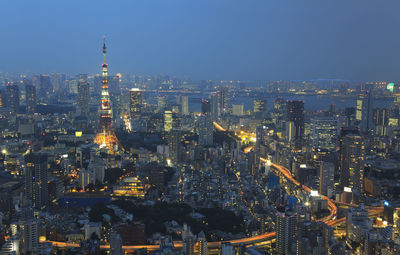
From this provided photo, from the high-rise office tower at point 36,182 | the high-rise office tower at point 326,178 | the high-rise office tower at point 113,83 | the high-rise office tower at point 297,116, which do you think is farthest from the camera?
the high-rise office tower at point 113,83

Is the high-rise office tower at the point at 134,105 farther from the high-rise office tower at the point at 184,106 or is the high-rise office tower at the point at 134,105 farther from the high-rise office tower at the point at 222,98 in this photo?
the high-rise office tower at the point at 222,98


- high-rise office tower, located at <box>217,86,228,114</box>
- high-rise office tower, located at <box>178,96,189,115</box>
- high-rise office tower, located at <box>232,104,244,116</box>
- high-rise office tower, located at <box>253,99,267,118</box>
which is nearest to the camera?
high-rise office tower, located at <box>253,99,267,118</box>

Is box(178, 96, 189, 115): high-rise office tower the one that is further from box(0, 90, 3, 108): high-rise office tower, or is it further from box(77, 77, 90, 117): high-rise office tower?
box(0, 90, 3, 108): high-rise office tower

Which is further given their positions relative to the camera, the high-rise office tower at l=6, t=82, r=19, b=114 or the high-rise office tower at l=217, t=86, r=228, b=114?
the high-rise office tower at l=217, t=86, r=228, b=114

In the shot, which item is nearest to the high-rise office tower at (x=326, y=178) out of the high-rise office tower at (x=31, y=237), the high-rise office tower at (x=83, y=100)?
the high-rise office tower at (x=31, y=237)

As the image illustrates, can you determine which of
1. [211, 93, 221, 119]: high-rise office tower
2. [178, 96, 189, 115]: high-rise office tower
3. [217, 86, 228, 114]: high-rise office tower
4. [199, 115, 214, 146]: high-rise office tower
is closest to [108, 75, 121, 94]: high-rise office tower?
[178, 96, 189, 115]: high-rise office tower

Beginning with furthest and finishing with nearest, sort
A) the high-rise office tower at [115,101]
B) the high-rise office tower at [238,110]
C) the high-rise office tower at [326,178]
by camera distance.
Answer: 1. the high-rise office tower at [238,110]
2. the high-rise office tower at [115,101]
3. the high-rise office tower at [326,178]

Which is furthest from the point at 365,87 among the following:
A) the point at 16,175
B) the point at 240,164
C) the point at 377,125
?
the point at 16,175

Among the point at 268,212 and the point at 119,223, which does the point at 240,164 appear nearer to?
the point at 268,212
